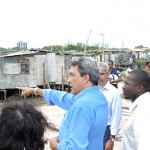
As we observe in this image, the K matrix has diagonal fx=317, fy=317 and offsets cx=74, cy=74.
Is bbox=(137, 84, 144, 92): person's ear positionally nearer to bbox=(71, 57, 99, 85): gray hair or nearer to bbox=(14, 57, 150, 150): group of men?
bbox=(14, 57, 150, 150): group of men

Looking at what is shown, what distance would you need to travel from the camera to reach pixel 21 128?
176 centimetres

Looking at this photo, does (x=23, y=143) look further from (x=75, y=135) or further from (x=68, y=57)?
(x=68, y=57)

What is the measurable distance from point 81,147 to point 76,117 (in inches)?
9.1

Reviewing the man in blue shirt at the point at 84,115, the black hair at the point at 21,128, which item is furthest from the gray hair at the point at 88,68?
the black hair at the point at 21,128

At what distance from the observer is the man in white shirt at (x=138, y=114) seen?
2.05 m

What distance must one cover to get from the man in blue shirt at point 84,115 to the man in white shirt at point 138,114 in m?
0.25

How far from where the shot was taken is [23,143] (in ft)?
5.78

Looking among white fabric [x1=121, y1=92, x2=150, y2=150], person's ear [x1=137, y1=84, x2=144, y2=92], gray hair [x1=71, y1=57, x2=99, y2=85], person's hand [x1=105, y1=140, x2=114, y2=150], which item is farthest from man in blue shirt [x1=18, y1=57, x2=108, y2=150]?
person's hand [x1=105, y1=140, x2=114, y2=150]

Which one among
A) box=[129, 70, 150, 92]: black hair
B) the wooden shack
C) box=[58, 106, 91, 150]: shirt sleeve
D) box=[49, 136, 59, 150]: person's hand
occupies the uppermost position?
box=[129, 70, 150, 92]: black hair

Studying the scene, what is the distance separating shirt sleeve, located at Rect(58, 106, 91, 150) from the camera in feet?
7.94

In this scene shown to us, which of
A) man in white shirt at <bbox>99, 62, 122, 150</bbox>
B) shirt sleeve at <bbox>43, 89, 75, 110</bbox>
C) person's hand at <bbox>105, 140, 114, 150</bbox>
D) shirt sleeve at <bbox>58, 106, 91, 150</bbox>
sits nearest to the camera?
shirt sleeve at <bbox>58, 106, 91, 150</bbox>

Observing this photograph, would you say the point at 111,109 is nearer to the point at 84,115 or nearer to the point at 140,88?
the point at 140,88

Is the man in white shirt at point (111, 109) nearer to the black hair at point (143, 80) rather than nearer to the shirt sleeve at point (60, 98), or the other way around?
the shirt sleeve at point (60, 98)

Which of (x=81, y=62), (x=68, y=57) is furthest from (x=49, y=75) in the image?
(x=81, y=62)
